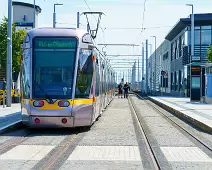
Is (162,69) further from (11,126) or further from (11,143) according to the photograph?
(11,143)

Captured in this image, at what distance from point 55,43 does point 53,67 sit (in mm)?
750

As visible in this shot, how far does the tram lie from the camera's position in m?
12.5

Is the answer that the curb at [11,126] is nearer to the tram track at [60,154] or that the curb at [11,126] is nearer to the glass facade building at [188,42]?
the tram track at [60,154]

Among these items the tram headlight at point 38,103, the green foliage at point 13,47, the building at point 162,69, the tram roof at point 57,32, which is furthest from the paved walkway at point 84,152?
the building at point 162,69

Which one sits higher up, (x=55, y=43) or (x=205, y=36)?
(x=205, y=36)

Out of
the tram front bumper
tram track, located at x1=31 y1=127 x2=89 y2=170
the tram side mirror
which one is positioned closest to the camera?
tram track, located at x1=31 y1=127 x2=89 y2=170

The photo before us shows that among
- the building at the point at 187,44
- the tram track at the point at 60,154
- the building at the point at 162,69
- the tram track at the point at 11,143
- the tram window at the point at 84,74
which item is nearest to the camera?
the tram track at the point at 60,154

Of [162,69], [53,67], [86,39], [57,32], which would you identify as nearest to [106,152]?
[53,67]

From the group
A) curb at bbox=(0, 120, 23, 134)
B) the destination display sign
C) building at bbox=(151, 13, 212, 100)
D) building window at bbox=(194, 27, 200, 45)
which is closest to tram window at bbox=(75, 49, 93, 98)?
the destination display sign

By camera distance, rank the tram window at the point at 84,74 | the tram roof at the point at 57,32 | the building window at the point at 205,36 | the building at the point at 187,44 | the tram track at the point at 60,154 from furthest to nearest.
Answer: the building window at the point at 205,36, the building at the point at 187,44, the tram roof at the point at 57,32, the tram window at the point at 84,74, the tram track at the point at 60,154

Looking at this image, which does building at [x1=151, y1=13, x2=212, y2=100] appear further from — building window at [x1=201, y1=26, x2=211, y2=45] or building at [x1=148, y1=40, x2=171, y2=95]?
building at [x1=148, y1=40, x2=171, y2=95]

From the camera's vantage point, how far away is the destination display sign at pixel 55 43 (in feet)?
42.7

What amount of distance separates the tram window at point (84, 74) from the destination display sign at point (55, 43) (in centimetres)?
36

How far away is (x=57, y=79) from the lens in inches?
501
